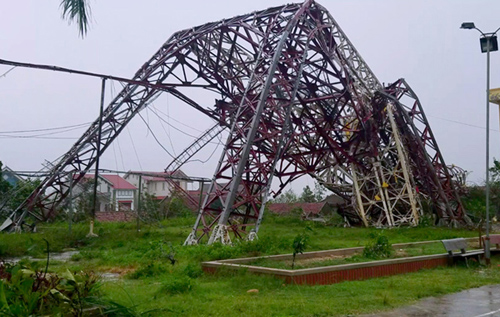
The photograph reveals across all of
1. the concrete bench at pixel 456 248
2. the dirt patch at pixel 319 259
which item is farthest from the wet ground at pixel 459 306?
the dirt patch at pixel 319 259

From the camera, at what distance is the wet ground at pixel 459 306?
31.6 ft

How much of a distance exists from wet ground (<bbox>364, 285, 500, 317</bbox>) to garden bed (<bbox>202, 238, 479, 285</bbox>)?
2.11 meters

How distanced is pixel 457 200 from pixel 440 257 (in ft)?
60.1

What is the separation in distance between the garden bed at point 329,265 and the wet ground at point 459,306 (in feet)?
6.94

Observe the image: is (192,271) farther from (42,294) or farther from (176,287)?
(42,294)

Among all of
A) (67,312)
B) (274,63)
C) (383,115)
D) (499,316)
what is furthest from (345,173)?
(67,312)

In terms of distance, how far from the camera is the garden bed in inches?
464

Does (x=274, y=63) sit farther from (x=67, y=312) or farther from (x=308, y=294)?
(x=67, y=312)

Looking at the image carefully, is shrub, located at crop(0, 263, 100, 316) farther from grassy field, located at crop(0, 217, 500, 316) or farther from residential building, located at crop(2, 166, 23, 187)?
residential building, located at crop(2, 166, 23, 187)

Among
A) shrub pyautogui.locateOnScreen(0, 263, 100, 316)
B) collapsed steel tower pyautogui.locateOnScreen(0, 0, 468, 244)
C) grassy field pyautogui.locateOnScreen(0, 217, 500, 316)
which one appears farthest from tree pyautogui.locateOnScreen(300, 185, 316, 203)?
shrub pyautogui.locateOnScreen(0, 263, 100, 316)

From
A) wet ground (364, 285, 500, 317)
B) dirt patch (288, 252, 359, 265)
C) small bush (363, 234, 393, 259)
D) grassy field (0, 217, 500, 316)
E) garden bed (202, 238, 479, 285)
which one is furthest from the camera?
small bush (363, 234, 393, 259)

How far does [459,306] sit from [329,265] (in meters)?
3.76

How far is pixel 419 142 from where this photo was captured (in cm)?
3105

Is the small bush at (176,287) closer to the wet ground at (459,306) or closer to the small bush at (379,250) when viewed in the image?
the wet ground at (459,306)
